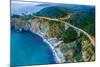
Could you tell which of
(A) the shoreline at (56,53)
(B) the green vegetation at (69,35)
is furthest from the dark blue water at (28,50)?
(B) the green vegetation at (69,35)

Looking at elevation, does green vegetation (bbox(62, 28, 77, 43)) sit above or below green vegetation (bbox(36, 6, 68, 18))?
below

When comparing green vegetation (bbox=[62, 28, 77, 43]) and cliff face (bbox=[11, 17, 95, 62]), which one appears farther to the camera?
green vegetation (bbox=[62, 28, 77, 43])

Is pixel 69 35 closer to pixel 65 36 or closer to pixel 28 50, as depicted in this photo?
pixel 65 36

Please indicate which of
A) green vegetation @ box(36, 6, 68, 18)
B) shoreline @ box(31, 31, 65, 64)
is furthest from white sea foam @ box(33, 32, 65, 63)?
green vegetation @ box(36, 6, 68, 18)

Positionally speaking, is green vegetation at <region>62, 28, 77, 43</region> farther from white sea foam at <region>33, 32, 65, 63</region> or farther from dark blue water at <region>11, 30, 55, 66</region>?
dark blue water at <region>11, 30, 55, 66</region>

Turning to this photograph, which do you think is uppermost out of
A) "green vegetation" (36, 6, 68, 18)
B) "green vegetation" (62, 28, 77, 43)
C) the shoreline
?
"green vegetation" (36, 6, 68, 18)

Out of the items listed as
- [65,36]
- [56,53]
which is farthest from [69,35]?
[56,53]

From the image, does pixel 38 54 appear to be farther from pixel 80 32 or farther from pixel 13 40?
pixel 80 32

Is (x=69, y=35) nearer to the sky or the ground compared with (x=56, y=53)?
nearer to the sky
